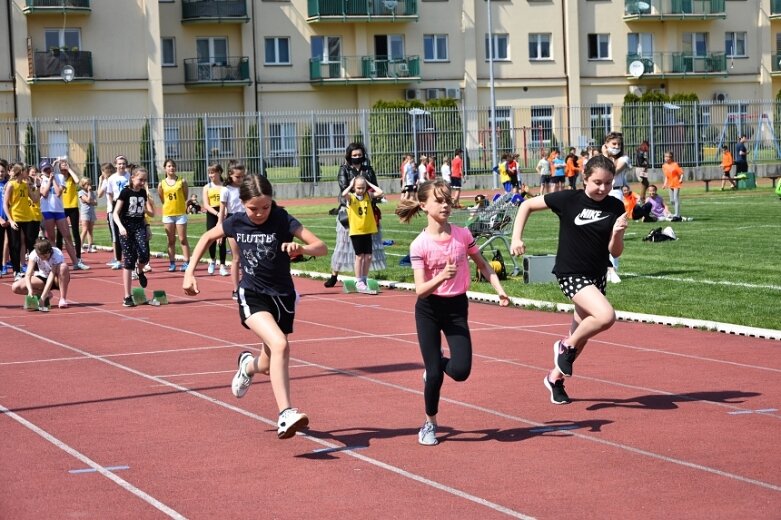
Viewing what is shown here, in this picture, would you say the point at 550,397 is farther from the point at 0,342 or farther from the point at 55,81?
the point at 55,81

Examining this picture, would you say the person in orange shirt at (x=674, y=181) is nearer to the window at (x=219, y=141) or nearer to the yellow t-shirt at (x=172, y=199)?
the yellow t-shirt at (x=172, y=199)

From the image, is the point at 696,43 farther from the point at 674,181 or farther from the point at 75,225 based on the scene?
the point at 75,225

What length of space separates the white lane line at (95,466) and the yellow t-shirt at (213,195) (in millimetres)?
11057

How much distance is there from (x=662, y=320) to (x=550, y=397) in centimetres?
483

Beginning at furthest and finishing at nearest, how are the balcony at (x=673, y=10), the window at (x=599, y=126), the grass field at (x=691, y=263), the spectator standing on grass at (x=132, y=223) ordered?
1. the balcony at (x=673, y=10)
2. the window at (x=599, y=126)
3. the spectator standing on grass at (x=132, y=223)
4. the grass field at (x=691, y=263)

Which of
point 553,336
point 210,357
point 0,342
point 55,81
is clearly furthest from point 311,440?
point 55,81

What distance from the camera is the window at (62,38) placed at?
185ft

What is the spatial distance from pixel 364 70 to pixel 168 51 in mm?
9671

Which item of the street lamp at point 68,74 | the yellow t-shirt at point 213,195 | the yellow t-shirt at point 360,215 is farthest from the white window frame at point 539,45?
the yellow t-shirt at point 360,215

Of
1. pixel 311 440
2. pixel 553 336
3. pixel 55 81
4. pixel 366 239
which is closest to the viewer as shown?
pixel 311 440

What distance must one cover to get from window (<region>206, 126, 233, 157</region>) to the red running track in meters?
33.4

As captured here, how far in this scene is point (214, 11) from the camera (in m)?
60.0

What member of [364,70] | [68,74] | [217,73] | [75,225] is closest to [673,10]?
[364,70]

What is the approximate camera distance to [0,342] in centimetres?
1427
